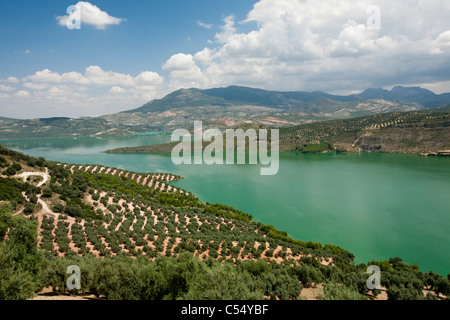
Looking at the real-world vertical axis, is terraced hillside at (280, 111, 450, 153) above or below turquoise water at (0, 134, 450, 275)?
above

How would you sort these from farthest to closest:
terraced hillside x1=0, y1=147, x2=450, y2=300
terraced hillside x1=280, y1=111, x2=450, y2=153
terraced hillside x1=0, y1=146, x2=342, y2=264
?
1. terraced hillside x1=280, y1=111, x2=450, y2=153
2. terraced hillside x1=0, y1=146, x2=342, y2=264
3. terraced hillside x1=0, y1=147, x2=450, y2=300

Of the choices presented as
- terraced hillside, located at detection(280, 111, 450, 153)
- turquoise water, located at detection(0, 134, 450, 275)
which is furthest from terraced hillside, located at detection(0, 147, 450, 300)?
terraced hillside, located at detection(280, 111, 450, 153)

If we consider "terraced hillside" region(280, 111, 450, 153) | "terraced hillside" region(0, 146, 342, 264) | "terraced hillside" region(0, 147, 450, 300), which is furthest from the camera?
"terraced hillside" region(280, 111, 450, 153)

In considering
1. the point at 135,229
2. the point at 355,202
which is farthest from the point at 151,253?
the point at 355,202

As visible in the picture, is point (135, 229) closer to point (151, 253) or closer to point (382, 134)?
point (151, 253)

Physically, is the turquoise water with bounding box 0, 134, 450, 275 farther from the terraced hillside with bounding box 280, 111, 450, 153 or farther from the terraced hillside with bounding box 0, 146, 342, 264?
the terraced hillside with bounding box 280, 111, 450, 153
